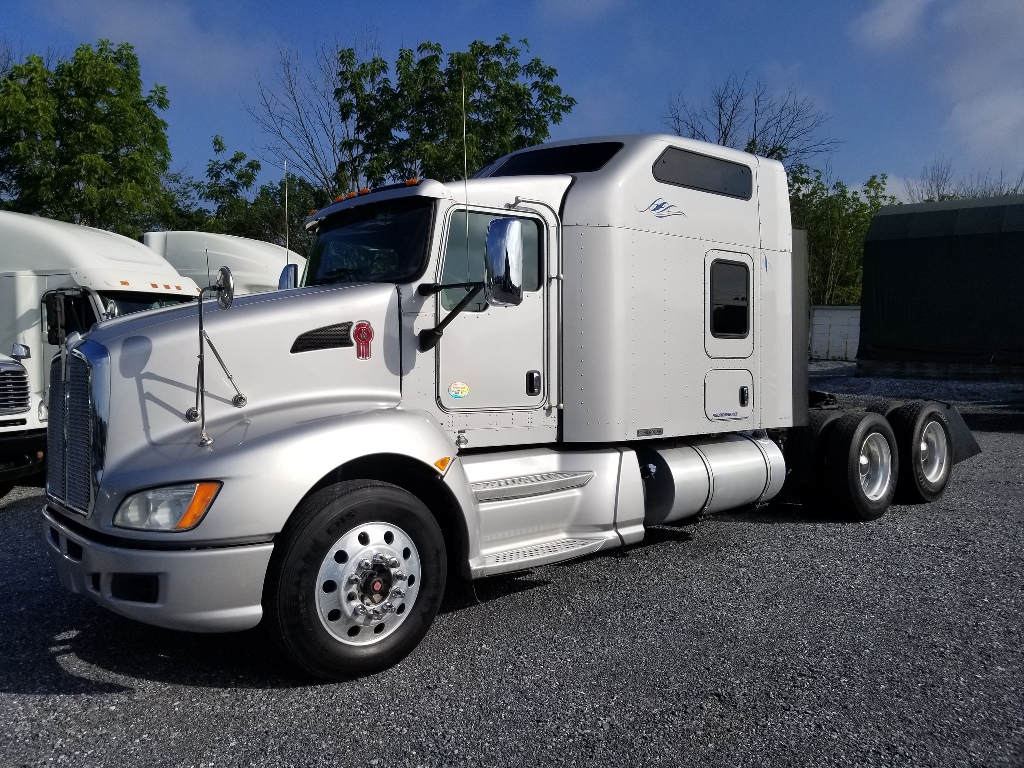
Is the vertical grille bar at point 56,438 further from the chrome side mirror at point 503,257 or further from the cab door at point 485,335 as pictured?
the chrome side mirror at point 503,257

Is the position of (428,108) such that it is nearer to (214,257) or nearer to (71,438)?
(214,257)

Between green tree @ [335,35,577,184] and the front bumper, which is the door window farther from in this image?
green tree @ [335,35,577,184]

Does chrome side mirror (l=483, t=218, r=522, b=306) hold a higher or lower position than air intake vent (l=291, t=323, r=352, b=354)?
higher

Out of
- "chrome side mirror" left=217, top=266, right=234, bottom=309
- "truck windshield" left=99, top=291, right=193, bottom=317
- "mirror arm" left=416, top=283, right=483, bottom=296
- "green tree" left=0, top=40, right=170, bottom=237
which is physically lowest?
"chrome side mirror" left=217, top=266, right=234, bottom=309

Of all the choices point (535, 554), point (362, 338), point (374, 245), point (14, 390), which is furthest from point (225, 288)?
point (14, 390)

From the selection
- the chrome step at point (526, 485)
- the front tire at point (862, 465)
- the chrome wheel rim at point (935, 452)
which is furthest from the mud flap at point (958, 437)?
the chrome step at point (526, 485)

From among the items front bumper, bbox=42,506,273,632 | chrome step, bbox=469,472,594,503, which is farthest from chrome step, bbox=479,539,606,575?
front bumper, bbox=42,506,273,632

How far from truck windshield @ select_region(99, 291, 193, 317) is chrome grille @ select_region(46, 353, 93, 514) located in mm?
5157

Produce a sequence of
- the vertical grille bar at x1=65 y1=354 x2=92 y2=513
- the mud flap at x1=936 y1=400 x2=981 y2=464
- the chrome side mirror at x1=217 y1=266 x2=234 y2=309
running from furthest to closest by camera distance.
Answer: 1. the mud flap at x1=936 y1=400 x2=981 y2=464
2. the vertical grille bar at x1=65 y1=354 x2=92 y2=513
3. the chrome side mirror at x1=217 y1=266 x2=234 y2=309

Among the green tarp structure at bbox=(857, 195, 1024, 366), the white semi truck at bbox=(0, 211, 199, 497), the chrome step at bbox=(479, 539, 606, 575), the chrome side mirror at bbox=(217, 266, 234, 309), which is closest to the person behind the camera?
the chrome side mirror at bbox=(217, 266, 234, 309)

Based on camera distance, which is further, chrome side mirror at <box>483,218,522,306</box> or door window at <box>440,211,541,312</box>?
door window at <box>440,211,541,312</box>

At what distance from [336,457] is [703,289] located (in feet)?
11.3

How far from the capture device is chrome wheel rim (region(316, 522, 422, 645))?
412 cm

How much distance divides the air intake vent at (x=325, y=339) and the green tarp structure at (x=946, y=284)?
533 inches
